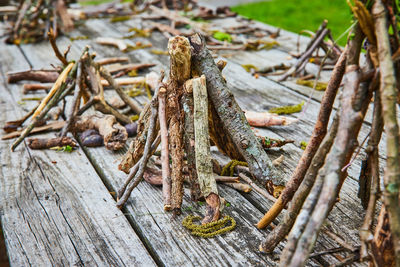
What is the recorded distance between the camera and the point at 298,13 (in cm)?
1016

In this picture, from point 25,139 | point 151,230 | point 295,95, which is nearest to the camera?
point 151,230

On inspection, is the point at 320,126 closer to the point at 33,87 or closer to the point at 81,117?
the point at 81,117

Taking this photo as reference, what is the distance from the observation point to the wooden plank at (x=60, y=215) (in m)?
2.09

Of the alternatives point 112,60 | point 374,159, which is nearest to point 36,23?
point 112,60

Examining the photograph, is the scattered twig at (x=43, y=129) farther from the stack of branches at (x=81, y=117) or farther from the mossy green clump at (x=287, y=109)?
the mossy green clump at (x=287, y=109)

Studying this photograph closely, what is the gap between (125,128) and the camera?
3.54 m

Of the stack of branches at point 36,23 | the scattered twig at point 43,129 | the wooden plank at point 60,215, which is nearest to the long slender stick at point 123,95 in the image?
the scattered twig at point 43,129

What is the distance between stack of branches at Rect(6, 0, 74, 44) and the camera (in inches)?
266

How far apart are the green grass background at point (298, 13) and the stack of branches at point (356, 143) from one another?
6.80 m

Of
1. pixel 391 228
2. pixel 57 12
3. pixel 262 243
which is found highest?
pixel 391 228

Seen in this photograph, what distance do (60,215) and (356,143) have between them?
5.21 ft

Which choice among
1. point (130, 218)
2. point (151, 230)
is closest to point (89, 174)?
point (130, 218)

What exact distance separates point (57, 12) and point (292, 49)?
12.9ft

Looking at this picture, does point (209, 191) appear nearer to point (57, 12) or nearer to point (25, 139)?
point (25, 139)
